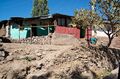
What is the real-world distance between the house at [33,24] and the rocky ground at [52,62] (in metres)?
9.98

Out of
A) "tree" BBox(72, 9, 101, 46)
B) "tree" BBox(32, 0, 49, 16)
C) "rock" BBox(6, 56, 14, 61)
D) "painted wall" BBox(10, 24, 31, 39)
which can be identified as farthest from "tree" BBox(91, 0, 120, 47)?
"tree" BBox(32, 0, 49, 16)

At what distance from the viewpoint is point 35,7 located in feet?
172

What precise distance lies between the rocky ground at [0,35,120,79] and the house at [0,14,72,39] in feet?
32.7

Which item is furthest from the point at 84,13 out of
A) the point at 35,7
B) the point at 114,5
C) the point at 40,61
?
the point at 35,7

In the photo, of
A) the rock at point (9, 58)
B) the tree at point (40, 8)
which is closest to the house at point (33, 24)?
the rock at point (9, 58)

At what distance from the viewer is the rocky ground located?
16.4 m

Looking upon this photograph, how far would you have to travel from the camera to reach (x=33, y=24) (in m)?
34.5

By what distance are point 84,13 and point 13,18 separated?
17736 mm

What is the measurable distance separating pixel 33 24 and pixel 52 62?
58.9ft

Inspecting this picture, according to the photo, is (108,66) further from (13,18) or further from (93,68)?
(13,18)

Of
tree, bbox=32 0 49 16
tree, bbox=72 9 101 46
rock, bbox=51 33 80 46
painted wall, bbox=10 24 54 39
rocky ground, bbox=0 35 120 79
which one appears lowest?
rocky ground, bbox=0 35 120 79

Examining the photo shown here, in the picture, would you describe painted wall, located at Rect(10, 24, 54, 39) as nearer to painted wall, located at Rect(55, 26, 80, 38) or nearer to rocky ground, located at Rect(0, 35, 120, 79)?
painted wall, located at Rect(55, 26, 80, 38)

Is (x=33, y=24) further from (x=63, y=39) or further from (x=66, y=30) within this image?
(x=63, y=39)

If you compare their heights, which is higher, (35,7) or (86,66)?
(35,7)
